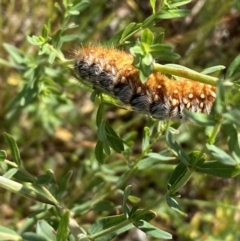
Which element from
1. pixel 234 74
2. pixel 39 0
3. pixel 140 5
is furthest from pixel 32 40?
pixel 140 5

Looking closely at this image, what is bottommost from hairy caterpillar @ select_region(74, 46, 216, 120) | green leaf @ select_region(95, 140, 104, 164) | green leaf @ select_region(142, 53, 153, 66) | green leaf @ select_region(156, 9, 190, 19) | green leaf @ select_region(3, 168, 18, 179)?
green leaf @ select_region(3, 168, 18, 179)

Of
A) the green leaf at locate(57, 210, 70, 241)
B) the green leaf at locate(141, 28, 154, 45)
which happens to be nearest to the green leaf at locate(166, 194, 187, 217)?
the green leaf at locate(57, 210, 70, 241)

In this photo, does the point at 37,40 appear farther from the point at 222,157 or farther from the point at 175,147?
the point at 222,157

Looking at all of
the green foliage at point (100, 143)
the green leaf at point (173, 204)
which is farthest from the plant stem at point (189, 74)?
the green leaf at point (173, 204)

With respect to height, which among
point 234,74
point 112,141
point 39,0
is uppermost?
point 234,74

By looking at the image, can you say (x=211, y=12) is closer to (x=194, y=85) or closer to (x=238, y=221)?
(x=238, y=221)

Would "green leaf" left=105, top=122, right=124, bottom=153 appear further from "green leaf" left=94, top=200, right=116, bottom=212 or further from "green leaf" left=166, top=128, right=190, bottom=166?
"green leaf" left=94, top=200, right=116, bottom=212

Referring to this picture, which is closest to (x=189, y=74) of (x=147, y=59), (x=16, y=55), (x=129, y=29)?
(x=147, y=59)
